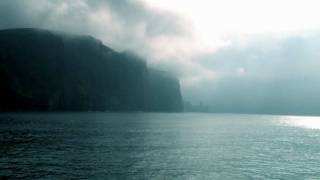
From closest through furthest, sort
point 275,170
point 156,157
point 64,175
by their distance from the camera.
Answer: point 64,175, point 275,170, point 156,157

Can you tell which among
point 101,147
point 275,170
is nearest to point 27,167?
point 101,147

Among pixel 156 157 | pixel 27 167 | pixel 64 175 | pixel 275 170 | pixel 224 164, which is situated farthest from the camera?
pixel 156 157

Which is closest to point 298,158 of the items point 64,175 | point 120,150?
point 120,150

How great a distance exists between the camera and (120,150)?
9194 cm

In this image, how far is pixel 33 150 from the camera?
8412 cm

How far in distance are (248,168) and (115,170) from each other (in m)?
24.5

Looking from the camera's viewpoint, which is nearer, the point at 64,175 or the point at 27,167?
the point at 64,175

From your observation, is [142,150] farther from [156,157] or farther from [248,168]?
[248,168]

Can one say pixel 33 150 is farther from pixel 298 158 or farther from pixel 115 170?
pixel 298 158

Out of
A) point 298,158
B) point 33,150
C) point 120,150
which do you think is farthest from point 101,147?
point 298,158

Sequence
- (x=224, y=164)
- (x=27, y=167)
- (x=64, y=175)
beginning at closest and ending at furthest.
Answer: (x=64, y=175), (x=27, y=167), (x=224, y=164)

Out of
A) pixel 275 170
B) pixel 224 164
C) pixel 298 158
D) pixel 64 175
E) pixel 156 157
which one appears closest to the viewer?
pixel 64 175

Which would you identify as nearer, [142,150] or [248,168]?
[248,168]

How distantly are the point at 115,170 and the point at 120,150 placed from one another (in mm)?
27648
